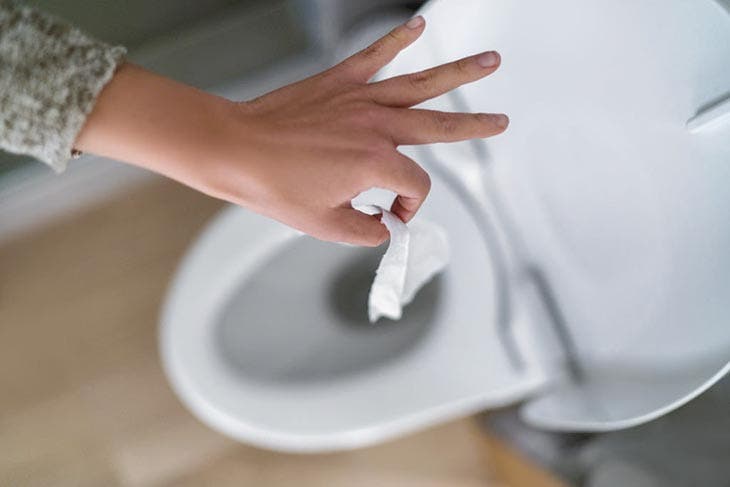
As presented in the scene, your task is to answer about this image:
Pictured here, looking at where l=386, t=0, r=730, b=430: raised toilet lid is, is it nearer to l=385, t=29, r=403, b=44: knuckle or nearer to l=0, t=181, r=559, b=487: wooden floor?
l=385, t=29, r=403, b=44: knuckle

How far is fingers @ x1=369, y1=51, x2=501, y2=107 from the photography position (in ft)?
1.76

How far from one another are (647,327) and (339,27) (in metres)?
0.64

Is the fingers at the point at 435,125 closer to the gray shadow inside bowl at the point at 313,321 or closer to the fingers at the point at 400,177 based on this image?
the fingers at the point at 400,177

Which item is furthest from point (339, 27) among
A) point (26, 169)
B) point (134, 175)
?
point (26, 169)

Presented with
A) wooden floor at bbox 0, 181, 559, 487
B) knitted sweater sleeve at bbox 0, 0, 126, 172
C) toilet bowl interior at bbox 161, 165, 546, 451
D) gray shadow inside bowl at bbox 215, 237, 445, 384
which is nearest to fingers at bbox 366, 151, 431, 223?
knitted sweater sleeve at bbox 0, 0, 126, 172

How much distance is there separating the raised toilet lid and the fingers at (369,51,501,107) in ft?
0.38

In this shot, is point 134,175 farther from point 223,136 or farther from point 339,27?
point 223,136

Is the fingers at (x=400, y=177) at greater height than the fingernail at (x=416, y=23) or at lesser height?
lesser

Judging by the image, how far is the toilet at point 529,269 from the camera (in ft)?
1.91

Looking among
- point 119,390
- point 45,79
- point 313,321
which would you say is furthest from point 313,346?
point 45,79

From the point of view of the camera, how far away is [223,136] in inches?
19.2

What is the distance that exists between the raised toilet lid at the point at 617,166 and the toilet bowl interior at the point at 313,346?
107mm

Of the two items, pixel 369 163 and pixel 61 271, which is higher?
pixel 369 163

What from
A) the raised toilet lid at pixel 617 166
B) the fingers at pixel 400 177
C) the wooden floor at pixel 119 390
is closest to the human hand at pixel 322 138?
the fingers at pixel 400 177
